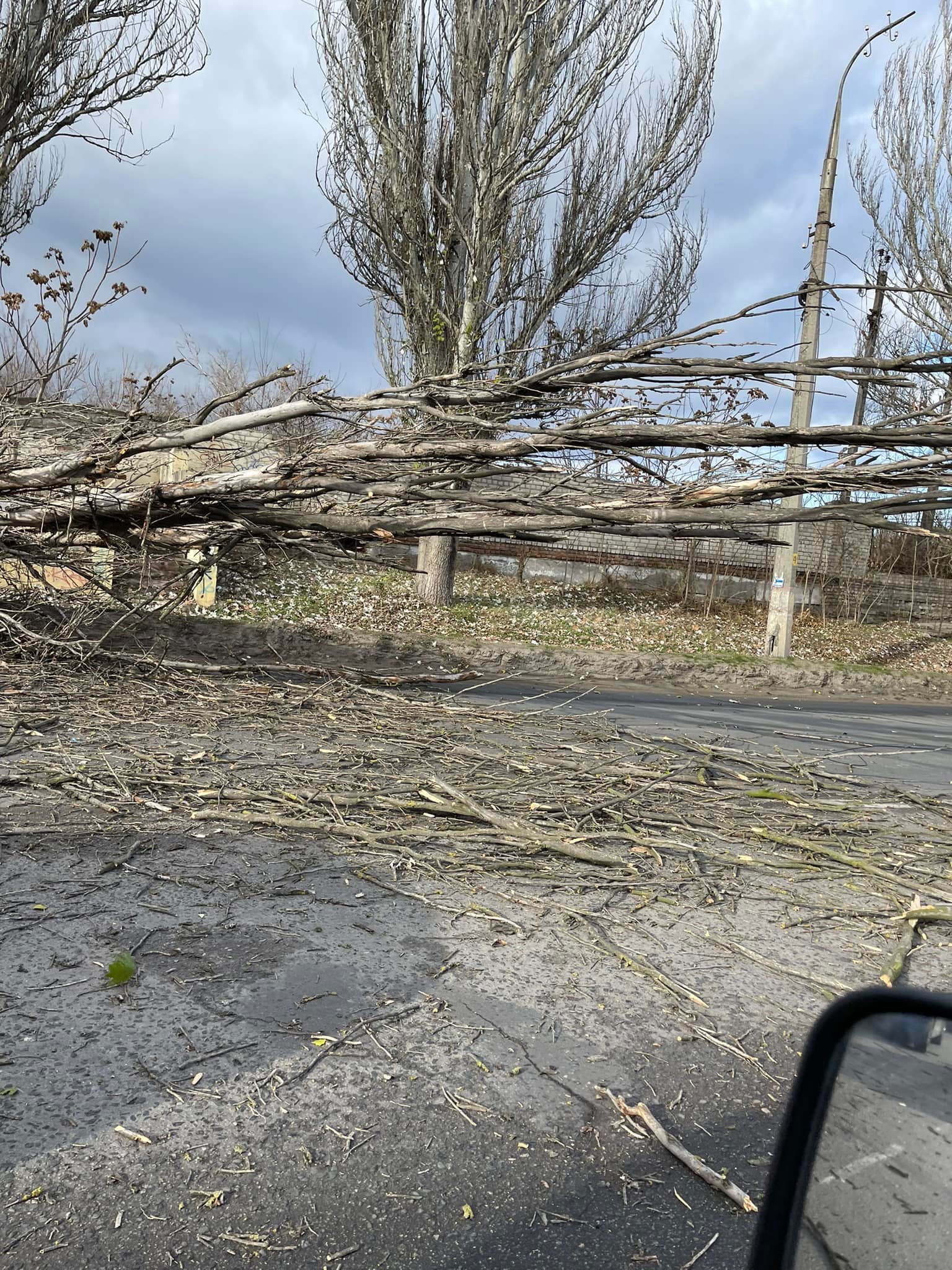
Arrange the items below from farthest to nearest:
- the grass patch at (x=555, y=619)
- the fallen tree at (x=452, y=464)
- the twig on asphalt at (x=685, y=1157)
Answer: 1. the grass patch at (x=555, y=619)
2. the fallen tree at (x=452, y=464)
3. the twig on asphalt at (x=685, y=1157)

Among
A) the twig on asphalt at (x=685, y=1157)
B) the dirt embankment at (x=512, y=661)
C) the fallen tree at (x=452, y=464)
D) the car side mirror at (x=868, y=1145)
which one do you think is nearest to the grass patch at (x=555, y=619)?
the dirt embankment at (x=512, y=661)

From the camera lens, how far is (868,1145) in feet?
3.61

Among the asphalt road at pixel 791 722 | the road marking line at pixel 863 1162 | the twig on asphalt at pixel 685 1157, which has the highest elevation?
the road marking line at pixel 863 1162

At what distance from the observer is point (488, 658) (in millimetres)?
12078

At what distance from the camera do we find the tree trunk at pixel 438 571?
15180 millimetres

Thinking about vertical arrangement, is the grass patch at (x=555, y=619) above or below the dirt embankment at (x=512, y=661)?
above

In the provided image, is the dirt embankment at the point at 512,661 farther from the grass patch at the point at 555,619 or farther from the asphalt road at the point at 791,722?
the asphalt road at the point at 791,722

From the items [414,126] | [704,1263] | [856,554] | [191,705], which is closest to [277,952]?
[704,1263]

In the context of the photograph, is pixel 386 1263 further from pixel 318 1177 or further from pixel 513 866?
pixel 513 866

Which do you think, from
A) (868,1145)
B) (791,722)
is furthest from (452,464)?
(868,1145)

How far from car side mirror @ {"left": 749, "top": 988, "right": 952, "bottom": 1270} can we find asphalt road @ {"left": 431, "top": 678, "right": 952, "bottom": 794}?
5.80 metres

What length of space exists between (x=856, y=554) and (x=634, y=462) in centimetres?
1529

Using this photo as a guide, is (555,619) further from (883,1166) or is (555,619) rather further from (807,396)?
(883,1166)

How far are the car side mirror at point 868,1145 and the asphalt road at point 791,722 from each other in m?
5.80
